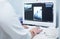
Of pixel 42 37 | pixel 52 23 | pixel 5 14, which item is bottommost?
pixel 42 37

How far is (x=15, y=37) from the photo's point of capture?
2.98 feet

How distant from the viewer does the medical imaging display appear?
5.06ft

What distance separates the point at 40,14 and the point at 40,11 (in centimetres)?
4

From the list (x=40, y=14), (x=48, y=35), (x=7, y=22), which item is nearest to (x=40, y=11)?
(x=40, y=14)

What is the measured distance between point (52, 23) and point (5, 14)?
816 mm

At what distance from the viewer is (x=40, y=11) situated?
1.56 metres

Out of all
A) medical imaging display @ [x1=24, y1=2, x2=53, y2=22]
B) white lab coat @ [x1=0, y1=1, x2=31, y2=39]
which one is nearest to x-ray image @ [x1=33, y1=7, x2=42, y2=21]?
medical imaging display @ [x1=24, y1=2, x2=53, y2=22]

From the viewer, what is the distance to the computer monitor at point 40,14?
5.04 feet

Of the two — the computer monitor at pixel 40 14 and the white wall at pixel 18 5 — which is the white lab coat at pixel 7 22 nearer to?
the computer monitor at pixel 40 14

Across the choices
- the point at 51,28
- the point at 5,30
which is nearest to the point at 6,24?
the point at 5,30

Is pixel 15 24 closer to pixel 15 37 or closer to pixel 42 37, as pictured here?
pixel 15 37

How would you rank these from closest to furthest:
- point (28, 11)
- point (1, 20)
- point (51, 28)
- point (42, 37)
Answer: point (1, 20)
point (42, 37)
point (51, 28)
point (28, 11)

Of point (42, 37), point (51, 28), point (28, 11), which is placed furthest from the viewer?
point (28, 11)

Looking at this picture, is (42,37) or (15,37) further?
(42,37)
